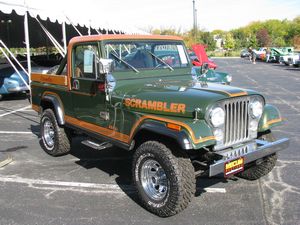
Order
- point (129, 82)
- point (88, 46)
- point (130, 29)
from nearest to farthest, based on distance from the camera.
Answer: point (129, 82)
point (88, 46)
point (130, 29)

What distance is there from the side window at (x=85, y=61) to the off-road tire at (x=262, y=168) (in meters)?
2.35

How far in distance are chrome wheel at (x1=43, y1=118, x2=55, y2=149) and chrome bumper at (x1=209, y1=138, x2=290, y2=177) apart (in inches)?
139

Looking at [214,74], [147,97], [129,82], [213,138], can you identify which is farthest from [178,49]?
[214,74]

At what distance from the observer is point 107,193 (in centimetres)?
486

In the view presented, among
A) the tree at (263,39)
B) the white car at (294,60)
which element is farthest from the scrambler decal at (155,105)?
the tree at (263,39)

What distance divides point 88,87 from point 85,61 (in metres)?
0.38

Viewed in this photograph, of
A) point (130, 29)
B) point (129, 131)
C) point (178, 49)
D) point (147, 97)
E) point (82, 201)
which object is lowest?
point (82, 201)

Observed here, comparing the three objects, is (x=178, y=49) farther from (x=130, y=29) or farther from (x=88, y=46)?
(x=130, y=29)

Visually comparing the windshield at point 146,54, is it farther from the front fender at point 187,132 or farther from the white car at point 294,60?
the white car at point 294,60

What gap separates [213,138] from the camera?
3.94 metres

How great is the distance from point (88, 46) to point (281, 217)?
130 inches

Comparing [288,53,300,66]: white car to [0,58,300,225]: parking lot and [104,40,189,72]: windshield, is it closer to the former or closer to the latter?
[0,58,300,225]: parking lot

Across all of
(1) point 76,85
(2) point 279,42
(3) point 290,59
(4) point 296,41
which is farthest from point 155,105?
(2) point 279,42

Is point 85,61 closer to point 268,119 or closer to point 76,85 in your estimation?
point 76,85
